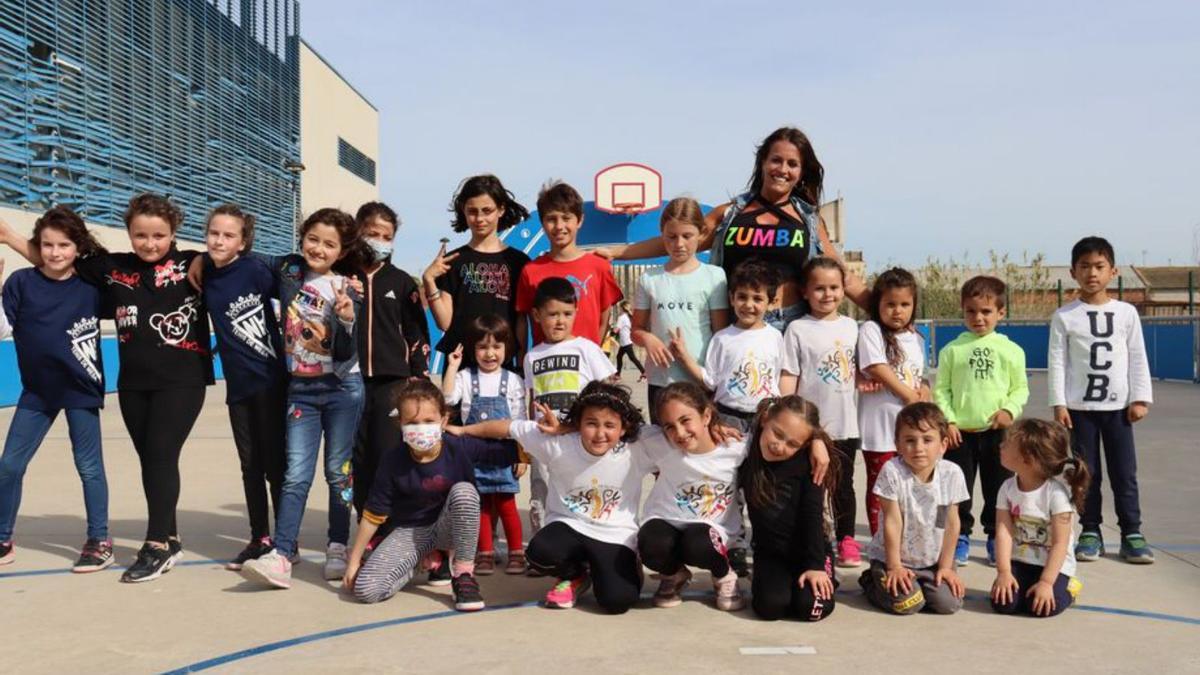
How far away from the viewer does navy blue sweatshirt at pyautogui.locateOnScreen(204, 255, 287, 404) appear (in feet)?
15.6

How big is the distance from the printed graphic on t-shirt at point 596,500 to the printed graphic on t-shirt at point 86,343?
7.92ft

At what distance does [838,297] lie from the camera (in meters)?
4.68

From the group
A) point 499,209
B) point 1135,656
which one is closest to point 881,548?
point 1135,656

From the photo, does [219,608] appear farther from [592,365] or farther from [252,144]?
[252,144]

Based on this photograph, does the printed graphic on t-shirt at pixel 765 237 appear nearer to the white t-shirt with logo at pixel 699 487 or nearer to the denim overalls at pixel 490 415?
the white t-shirt with logo at pixel 699 487

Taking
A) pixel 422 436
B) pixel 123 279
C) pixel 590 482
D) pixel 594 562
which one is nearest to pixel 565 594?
pixel 594 562

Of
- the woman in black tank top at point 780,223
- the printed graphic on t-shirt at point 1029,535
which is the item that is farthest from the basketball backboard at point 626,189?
the printed graphic on t-shirt at point 1029,535

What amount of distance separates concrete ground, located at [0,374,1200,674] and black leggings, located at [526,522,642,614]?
0.09 meters

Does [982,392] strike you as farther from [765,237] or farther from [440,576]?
[440,576]

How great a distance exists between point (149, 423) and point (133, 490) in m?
2.49

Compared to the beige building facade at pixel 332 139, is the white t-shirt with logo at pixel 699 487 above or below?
below

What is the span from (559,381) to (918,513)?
5.25ft

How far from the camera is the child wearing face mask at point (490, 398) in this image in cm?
474

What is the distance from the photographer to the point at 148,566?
180 inches
